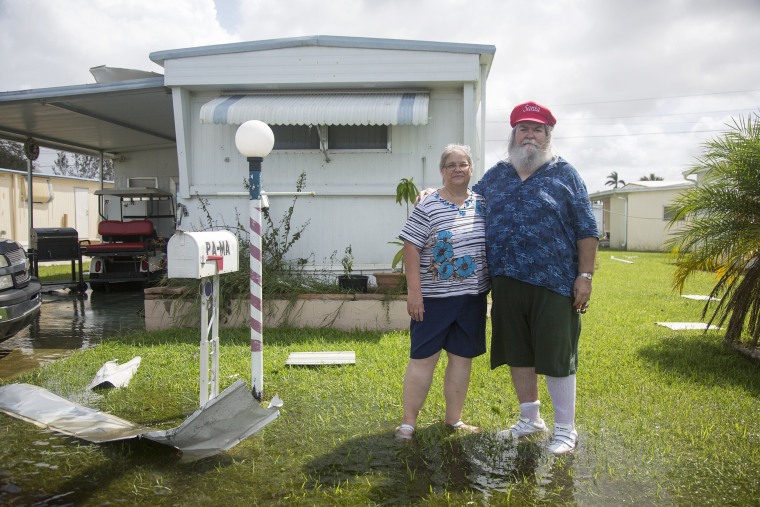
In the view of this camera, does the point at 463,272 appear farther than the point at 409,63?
No

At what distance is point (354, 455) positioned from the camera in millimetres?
3461

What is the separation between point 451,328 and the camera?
3660mm

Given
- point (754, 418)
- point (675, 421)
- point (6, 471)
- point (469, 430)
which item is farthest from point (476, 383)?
point (6, 471)

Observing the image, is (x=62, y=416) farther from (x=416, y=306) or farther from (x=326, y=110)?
(x=326, y=110)

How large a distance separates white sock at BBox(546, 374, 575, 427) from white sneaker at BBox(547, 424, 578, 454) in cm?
3

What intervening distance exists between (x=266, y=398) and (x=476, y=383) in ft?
5.38

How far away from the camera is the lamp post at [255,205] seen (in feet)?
13.6

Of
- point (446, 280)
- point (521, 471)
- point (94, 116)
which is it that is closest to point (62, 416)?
point (446, 280)

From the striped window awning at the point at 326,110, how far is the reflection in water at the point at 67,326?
274 cm

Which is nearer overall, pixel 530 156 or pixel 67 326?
pixel 530 156

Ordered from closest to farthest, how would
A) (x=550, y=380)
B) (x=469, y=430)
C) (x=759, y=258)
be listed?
(x=550, y=380) < (x=469, y=430) < (x=759, y=258)

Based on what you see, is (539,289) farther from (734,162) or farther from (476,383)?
(734,162)


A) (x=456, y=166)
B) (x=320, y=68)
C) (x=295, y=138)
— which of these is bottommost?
(x=456, y=166)

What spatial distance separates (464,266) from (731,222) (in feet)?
10.9
